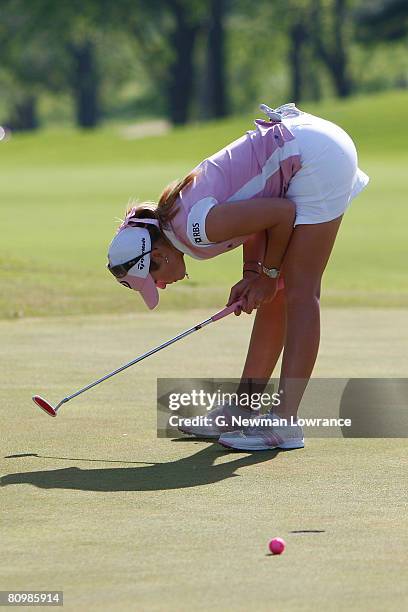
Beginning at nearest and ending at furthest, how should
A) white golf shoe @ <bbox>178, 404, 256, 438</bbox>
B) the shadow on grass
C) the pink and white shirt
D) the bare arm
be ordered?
the shadow on grass, the bare arm, the pink and white shirt, white golf shoe @ <bbox>178, 404, 256, 438</bbox>

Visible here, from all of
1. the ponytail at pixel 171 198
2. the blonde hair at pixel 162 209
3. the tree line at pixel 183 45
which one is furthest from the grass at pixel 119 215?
the tree line at pixel 183 45

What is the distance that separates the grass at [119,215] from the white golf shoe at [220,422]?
456 centimetres

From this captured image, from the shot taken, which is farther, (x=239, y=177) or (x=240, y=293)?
(x=240, y=293)

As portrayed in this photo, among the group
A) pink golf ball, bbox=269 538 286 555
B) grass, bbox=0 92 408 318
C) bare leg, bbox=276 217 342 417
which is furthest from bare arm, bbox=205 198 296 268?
grass, bbox=0 92 408 318

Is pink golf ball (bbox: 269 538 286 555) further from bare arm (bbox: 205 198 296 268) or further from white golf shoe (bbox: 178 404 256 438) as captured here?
white golf shoe (bbox: 178 404 256 438)

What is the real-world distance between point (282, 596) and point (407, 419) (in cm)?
261

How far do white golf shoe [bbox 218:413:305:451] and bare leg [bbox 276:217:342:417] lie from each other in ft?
0.26

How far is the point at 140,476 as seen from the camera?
16.2ft

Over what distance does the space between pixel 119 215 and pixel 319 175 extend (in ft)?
50.7

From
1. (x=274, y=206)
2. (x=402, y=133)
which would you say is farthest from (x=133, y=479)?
(x=402, y=133)

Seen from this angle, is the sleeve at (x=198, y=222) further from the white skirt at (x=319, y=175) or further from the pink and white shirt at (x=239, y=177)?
the white skirt at (x=319, y=175)

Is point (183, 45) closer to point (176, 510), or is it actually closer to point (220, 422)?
point (220, 422)

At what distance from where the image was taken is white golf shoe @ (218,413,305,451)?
548 centimetres

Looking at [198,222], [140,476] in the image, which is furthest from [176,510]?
[198,222]
